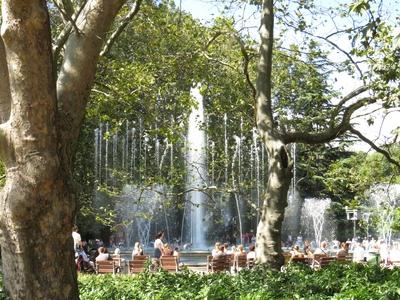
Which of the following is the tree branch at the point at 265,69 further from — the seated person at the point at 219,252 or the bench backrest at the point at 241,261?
the bench backrest at the point at 241,261

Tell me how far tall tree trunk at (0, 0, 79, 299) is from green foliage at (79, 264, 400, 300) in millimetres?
1260

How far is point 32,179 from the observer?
15.1ft

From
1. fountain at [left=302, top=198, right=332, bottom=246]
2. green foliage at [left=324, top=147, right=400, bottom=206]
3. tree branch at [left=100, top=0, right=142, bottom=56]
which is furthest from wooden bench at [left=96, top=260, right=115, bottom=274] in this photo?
fountain at [left=302, top=198, right=332, bottom=246]

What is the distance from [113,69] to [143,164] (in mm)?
16072

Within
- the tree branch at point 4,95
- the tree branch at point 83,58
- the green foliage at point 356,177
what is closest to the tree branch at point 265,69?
the green foliage at point 356,177

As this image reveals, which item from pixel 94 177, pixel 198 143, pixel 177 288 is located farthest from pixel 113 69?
pixel 198 143

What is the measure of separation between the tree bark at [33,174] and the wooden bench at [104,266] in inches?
500

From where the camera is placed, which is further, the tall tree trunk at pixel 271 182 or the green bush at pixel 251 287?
the tall tree trunk at pixel 271 182

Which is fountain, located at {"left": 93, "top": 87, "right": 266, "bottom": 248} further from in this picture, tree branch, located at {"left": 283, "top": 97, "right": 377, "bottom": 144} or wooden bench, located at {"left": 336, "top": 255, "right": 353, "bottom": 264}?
tree branch, located at {"left": 283, "top": 97, "right": 377, "bottom": 144}

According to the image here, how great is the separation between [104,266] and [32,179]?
13.2 meters

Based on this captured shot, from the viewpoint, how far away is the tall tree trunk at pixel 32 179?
457 cm

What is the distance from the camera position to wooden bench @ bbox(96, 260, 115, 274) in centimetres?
1723

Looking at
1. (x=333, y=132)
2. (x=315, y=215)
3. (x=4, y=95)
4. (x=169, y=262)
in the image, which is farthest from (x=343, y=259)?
(x=315, y=215)

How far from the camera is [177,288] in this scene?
647 centimetres
